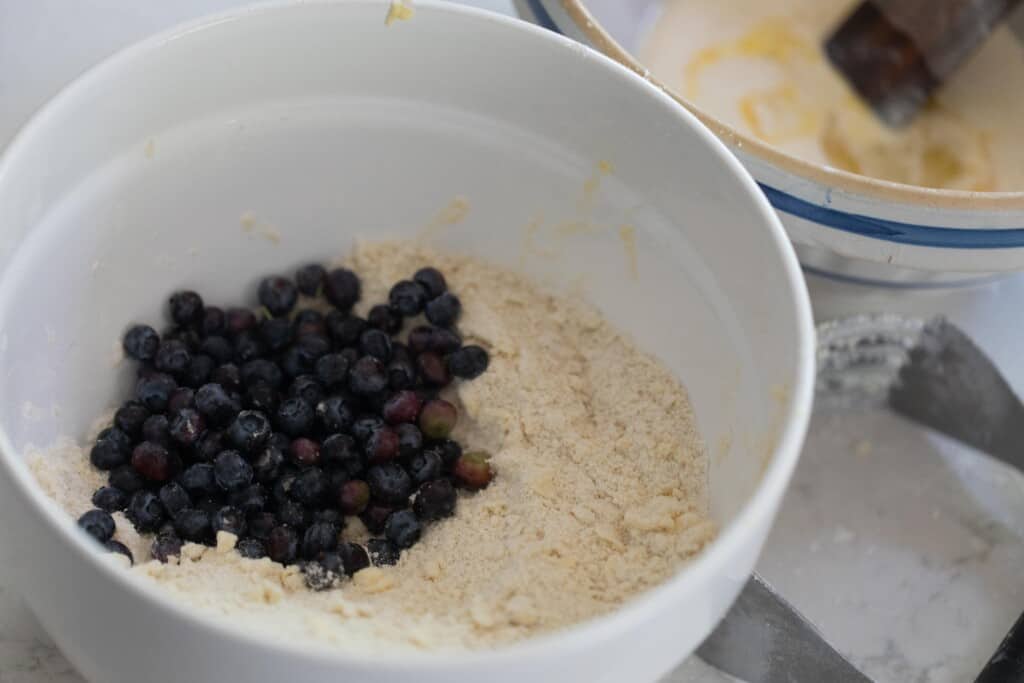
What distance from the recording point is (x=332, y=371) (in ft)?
2.94

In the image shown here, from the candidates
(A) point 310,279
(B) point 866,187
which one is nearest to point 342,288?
(A) point 310,279

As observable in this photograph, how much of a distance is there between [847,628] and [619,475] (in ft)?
0.87

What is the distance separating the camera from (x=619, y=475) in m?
0.79

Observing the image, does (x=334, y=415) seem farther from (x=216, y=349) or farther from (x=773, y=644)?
(x=773, y=644)

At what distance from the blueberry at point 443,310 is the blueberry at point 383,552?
0.66 ft

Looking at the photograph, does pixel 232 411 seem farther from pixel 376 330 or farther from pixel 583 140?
pixel 583 140

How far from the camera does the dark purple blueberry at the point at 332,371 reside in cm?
90

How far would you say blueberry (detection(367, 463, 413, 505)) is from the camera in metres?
0.83

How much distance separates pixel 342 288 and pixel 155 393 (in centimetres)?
18

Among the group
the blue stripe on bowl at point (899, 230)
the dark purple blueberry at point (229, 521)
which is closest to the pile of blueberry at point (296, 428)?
the dark purple blueberry at point (229, 521)

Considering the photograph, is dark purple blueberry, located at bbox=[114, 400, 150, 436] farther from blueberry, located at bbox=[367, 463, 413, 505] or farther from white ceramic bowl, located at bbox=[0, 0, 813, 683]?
blueberry, located at bbox=[367, 463, 413, 505]

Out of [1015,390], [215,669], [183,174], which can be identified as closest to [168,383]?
[183,174]

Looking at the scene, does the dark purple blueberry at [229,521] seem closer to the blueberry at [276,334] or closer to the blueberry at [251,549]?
the blueberry at [251,549]

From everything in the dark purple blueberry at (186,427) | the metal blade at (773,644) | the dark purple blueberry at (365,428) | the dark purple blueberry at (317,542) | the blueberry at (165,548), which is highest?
the dark purple blueberry at (186,427)
